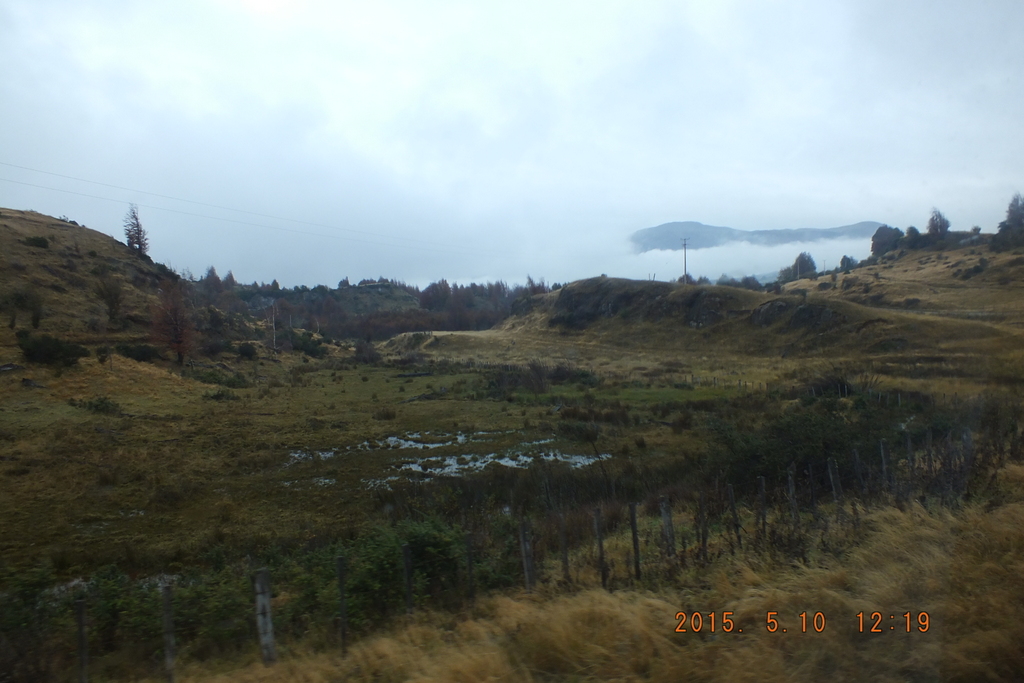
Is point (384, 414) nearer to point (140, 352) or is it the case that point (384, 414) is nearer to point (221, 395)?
point (221, 395)

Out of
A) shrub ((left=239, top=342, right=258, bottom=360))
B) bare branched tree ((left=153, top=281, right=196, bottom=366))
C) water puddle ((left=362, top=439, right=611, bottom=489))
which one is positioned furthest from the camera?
shrub ((left=239, top=342, right=258, bottom=360))

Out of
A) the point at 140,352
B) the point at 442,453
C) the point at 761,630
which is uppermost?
the point at 140,352

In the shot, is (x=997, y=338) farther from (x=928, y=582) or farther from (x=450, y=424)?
(x=928, y=582)

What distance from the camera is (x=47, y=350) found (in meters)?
30.0

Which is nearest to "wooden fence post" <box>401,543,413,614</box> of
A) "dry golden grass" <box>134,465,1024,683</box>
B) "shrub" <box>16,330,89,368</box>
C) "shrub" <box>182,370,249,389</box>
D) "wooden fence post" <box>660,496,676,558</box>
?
"dry golden grass" <box>134,465,1024,683</box>

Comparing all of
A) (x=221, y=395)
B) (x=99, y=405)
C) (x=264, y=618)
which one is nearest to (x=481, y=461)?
(x=264, y=618)

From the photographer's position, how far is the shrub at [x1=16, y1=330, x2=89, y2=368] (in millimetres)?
29547

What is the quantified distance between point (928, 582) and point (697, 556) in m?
2.39

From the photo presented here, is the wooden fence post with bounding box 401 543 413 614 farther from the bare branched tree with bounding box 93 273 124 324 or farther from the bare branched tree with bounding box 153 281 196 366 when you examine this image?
the bare branched tree with bounding box 93 273 124 324

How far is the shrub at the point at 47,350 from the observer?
29.5 metres

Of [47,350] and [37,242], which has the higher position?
[37,242]

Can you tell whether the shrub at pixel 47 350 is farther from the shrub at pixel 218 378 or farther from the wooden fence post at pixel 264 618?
the wooden fence post at pixel 264 618

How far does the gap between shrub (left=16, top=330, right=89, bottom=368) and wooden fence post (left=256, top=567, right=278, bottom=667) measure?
3249 centimetres

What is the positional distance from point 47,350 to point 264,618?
33.1m
